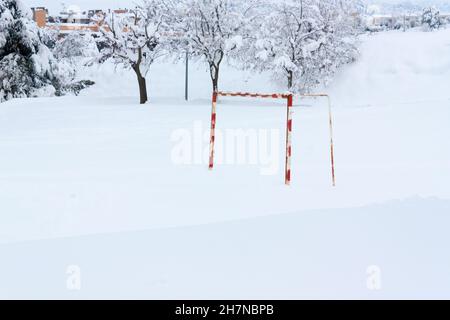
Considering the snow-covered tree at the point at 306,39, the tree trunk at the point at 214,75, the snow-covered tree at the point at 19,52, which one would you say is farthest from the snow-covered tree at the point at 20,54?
the snow-covered tree at the point at 306,39

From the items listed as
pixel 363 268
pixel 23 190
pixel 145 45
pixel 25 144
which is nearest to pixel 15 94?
pixel 145 45

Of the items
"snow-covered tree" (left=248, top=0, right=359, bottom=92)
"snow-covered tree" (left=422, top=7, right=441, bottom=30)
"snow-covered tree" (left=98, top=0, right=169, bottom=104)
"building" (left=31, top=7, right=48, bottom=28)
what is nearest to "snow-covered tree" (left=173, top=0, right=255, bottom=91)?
"snow-covered tree" (left=98, top=0, right=169, bottom=104)

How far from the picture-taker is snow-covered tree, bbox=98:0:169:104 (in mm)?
29734

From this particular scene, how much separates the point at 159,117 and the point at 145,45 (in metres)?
9.74

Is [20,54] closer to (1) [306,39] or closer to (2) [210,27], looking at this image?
(2) [210,27]

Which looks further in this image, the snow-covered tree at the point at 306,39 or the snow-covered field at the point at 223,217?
the snow-covered tree at the point at 306,39

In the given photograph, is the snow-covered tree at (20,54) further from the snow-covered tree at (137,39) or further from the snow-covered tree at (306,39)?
the snow-covered tree at (306,39)

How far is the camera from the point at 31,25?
3028 cm

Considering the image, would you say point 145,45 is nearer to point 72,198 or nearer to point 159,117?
point 159,117

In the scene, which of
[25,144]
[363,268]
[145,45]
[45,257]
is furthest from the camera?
[145,45]

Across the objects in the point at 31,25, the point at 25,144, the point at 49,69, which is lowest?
the point at 25,144

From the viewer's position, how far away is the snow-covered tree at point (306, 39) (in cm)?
3047

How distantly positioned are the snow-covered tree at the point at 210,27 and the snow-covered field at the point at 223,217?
567 inches

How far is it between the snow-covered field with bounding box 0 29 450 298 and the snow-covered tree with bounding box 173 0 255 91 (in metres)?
14.4
